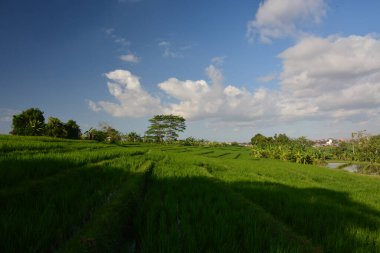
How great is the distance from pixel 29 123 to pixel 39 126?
7.56 feet

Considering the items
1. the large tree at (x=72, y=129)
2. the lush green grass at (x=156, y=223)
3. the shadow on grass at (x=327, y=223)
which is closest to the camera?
the lush green grass at (x=156, y=223)

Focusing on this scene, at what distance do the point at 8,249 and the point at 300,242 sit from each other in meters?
2.66

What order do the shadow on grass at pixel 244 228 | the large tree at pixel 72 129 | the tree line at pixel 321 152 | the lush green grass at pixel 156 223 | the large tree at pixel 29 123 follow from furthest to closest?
the tree line at pixel 321 152 → the large tree at pixel 72 129 → the large tree at pixel 29 123 → the shadow on grass at pixel 244 228 → the lush green grass at pixel 156 223

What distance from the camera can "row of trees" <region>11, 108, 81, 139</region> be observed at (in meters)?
32.5

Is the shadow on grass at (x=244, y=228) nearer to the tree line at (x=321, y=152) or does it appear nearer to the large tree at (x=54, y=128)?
the large tree at (x=54, y=128)

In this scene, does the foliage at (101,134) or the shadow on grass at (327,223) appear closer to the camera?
the shadow on grass at (327,223)

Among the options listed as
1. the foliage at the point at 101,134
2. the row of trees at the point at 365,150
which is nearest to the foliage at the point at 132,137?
the foliage at the point at 101,134

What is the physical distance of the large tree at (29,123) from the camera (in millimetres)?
32406

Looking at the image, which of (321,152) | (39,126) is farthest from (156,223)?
(321,152)

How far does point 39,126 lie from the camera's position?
110ft

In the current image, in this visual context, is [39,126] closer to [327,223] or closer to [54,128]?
[54,128]

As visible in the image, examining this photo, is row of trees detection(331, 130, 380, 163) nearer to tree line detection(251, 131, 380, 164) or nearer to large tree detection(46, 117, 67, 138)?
tree line detection(251, 131, 380, 164)

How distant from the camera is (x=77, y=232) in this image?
2.46 meters

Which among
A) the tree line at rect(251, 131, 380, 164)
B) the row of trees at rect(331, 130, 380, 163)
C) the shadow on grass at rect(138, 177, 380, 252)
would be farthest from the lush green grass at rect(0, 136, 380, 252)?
the row of trees at rect(331, 130, 380, 163)
